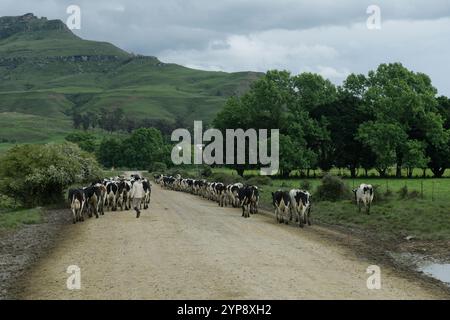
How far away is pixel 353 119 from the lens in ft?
274

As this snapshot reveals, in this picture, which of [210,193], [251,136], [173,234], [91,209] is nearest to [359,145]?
[251,136]

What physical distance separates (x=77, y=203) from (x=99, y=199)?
288 centimetres

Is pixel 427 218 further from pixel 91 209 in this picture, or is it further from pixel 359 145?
pixel 359 145

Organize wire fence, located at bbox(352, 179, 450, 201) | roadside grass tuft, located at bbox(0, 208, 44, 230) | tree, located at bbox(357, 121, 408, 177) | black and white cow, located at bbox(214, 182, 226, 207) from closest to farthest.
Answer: roadside grass tuft, located at bbox(0, 208, 44, 230)
wire fence, located at bbox(352, 179, 450, 201)
black and white cow, located at bbox(214, 182, 226, 207)
tree, located at bbox(357, 121, 408, 177)

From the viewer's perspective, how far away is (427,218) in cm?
2834

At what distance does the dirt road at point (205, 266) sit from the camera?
13312 mm

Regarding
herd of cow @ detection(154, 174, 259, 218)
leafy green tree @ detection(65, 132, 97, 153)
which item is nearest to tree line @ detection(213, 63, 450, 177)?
herd of cow @ detection(154, 174, 259, 218)

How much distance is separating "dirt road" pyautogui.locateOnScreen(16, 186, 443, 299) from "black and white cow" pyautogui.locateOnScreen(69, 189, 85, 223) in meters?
2.95

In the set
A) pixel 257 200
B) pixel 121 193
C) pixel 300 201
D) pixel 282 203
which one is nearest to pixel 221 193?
pixel 257 200

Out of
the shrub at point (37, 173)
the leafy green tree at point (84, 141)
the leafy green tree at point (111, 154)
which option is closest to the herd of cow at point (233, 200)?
the shrub at point (37, 173)

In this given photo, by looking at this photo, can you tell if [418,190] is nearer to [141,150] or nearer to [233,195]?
[233,195]

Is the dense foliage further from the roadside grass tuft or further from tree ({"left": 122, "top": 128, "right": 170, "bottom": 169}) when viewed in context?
the roadside grass tuft

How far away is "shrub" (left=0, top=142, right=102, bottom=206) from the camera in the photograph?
130 feet
